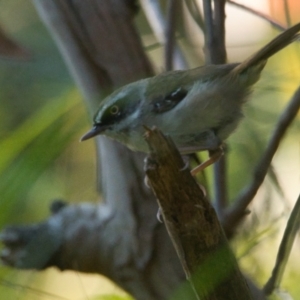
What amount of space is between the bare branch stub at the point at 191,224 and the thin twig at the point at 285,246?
0.83 ft

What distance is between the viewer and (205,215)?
0.70 meters

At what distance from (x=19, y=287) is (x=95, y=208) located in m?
0.44

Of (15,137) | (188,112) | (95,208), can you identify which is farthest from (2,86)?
(15,137)

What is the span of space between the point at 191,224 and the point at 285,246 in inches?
14.0

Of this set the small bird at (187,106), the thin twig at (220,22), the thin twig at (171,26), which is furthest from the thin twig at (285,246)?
the thin twig at (171,26)

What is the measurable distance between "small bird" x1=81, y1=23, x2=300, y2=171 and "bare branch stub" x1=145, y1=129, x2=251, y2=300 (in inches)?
10.3

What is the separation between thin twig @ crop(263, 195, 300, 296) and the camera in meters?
0.95

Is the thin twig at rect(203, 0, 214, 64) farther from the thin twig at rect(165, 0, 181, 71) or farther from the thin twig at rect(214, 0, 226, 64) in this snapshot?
the thin twig at rect(165, 0, 181, 71)

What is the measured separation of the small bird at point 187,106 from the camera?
3.09 feet

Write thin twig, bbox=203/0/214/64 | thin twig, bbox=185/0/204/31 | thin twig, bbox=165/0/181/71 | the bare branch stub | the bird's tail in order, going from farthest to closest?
thin twig, bbox=185/0/204/31, thin twig, bbox=165/0/181/71, thin twig, bbox=203/0/214/64, the bird's tail, the bare branch stub

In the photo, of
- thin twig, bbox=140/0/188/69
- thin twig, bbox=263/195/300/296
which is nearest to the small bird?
thin twig, bbox=263/195/300/296

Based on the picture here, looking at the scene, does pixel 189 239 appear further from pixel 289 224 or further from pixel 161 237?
pixel 161 237

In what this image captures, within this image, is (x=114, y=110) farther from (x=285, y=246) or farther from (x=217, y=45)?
(x=285, y=246)

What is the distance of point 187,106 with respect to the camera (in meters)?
0.94
